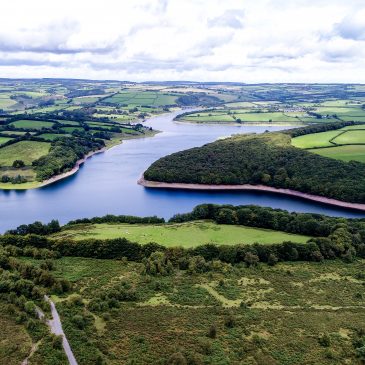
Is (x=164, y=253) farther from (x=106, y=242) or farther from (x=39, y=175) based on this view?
(x=39, y=175)

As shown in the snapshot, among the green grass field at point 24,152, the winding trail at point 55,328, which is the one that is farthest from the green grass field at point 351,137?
the winding trail at point 55,328

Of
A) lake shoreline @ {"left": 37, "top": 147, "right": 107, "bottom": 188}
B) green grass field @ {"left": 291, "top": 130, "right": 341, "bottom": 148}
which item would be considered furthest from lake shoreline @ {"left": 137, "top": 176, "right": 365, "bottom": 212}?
green grass field @ {"left": 291, "top": 130, "right": 341, "bottom": 148}

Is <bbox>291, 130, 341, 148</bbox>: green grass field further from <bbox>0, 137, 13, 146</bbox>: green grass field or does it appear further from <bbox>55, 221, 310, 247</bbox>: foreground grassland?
<bbox>0, 137, 13, 146</bbox>: green grass field

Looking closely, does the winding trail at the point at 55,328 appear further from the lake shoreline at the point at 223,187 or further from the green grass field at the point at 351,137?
the green grass field at the point at 351,137

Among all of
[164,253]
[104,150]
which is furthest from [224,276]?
[104,150]

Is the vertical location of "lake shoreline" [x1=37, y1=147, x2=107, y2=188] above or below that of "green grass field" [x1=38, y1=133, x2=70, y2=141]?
below
